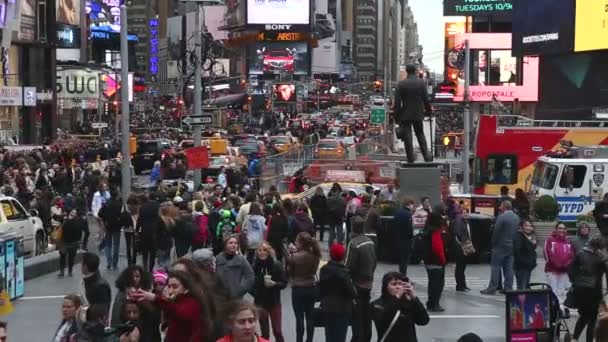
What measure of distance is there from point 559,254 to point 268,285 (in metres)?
4.62

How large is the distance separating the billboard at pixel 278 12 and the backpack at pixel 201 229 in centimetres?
12637

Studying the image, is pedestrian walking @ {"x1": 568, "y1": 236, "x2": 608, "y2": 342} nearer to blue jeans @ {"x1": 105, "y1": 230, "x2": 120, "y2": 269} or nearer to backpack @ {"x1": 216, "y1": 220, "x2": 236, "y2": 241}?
backpack @ {"x1": 216, "y1": 220, "x2": 236, "y2": 241}

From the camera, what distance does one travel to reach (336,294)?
39.9 ft

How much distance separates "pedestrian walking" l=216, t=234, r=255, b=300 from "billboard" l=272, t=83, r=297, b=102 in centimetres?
10473

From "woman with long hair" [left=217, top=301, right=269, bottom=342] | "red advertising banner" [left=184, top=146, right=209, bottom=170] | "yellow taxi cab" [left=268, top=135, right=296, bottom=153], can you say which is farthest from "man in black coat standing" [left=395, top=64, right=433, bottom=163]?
"yellow taxi cab" [left=268, top=135, right=296, bottom=153]

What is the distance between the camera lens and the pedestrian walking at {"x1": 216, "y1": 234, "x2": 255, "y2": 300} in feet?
40.4

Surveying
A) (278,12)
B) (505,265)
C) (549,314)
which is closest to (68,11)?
(278,12)

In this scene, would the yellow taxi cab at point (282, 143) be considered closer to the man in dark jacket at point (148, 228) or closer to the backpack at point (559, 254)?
the man in dark jacket at point (148, 228)

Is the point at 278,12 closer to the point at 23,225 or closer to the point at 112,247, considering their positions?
the point at 23,225

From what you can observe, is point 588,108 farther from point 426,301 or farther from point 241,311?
point 241,311

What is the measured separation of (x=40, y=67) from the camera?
2916 inches

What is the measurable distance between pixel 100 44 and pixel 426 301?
341 feet

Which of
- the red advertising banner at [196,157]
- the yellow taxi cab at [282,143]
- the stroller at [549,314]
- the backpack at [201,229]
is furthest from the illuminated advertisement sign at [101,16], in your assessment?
the stroller at [549,314]

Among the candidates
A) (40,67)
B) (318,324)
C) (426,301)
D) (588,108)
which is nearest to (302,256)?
(318,324)
